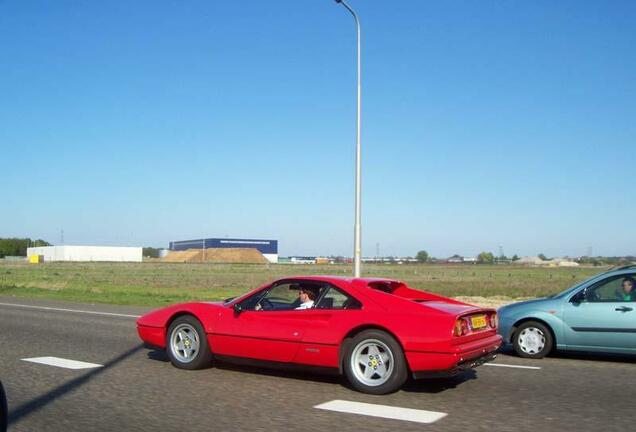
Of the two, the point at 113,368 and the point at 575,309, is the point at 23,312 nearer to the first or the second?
the point at 113,368

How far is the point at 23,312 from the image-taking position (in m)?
17.5

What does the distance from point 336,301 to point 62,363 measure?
4011mm

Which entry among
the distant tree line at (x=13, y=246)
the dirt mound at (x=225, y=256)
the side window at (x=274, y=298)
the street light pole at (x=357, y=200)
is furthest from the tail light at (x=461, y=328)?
the distant tree line at (x=13, y=246)

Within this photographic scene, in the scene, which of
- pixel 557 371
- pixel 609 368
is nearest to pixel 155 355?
pixel 557 371

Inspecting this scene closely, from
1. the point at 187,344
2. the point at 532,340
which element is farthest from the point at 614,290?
the point at 187,344

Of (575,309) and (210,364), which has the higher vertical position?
(575,309)

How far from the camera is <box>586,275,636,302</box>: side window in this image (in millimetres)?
9648

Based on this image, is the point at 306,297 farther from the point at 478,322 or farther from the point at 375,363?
the point at 478,322

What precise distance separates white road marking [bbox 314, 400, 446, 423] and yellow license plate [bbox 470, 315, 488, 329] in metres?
1.41

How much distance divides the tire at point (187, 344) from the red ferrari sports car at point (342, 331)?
0.01 metres

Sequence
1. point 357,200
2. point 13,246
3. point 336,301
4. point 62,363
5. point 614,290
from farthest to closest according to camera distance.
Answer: point 13,246
point 357,200
point 614,290
point 62,363
point 336,301

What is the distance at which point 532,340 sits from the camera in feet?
33.4

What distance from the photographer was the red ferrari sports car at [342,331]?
7039mm

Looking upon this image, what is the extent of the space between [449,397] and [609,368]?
3359mm
